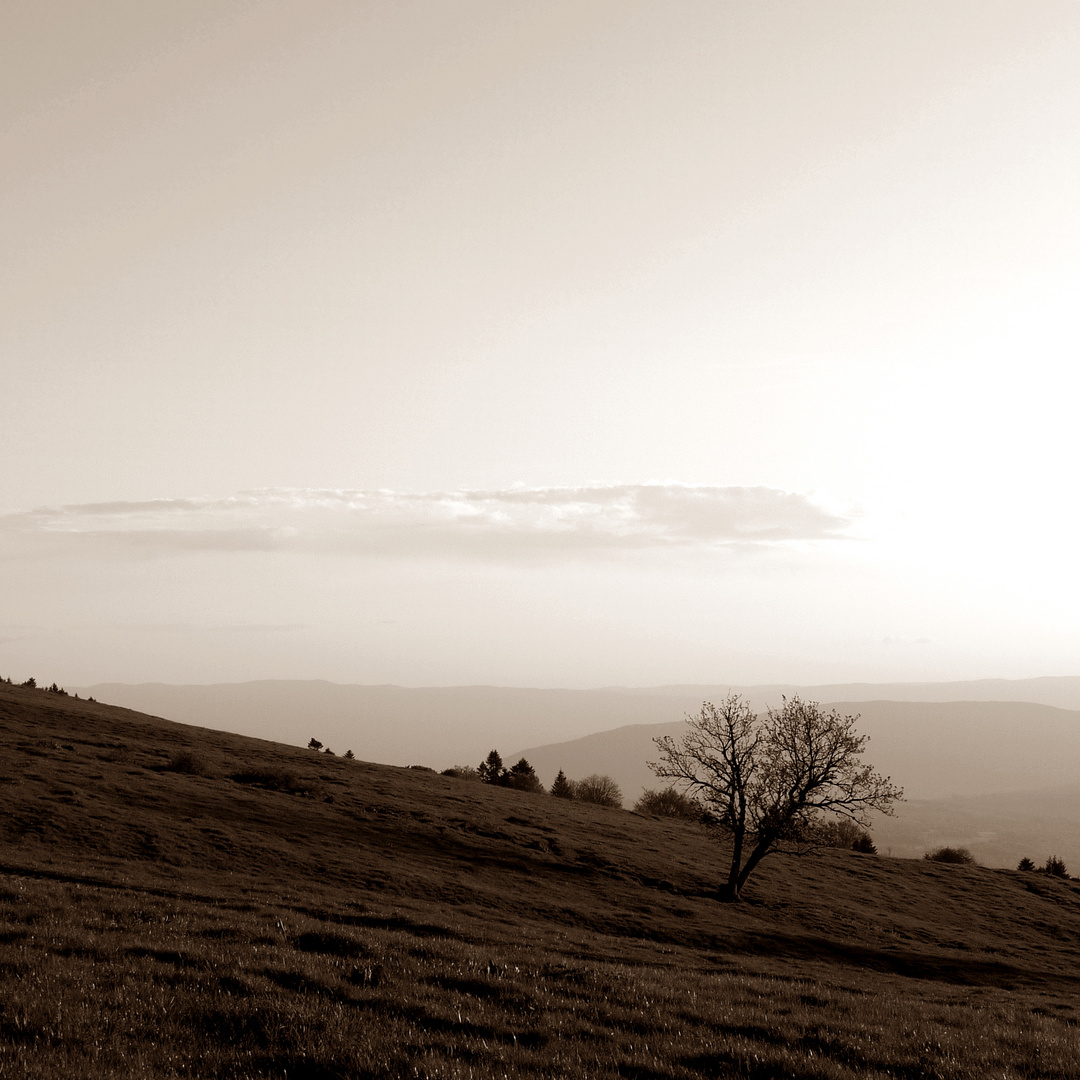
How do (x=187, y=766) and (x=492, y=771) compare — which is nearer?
(x=187, y=766)

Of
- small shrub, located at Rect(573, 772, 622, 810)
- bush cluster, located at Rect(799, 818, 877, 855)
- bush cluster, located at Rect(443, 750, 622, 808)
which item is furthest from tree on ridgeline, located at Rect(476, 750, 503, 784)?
bush cluster, located at Rect(799, 818, 877, 855)

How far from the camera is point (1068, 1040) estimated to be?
47.0 feet

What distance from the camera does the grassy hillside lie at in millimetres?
11266

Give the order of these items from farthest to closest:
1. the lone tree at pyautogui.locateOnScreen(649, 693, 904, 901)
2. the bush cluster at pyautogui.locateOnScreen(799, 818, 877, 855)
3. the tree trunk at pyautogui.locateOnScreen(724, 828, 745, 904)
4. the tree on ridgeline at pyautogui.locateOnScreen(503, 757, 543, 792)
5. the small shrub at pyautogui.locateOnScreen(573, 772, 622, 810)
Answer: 1. the small shrub at pyautogui.locateOnScreen(573, 772, 622, 810)
2. the tree on ridgeline at pyautogui.locateOnScreen(503, 757, 543, 792)
3. the bush cluster at pyautogui.locateOnScreen(799, 818, 877, 855)
4. the lone tree at pyautogui.locateOnScreen(649, 693, 904, 901)
5. the tree trunk at pyautogui.locateOnScreen(724, 828, 745, 904)

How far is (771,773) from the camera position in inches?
2205

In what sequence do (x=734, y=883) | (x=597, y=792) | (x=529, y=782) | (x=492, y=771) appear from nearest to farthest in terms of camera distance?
(x=734, y=883) → (x=529, y=782) → (x=492, y=771) → (x=597, y=792)

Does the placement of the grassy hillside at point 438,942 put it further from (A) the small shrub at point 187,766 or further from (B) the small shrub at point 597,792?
(B) the small shrub at point 597,792

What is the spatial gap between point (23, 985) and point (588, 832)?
192ft

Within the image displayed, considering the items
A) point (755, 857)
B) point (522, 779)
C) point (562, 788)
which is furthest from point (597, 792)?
point (755, 857)

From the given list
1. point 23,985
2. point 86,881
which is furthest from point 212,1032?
point 86,881

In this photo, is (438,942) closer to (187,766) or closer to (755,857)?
(755,857)

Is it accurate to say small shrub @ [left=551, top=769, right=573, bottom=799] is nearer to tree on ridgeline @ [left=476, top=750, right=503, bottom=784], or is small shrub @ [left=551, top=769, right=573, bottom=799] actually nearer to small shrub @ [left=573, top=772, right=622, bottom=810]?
small shrub @ [left=573, top=772, right=622, bottom=810]

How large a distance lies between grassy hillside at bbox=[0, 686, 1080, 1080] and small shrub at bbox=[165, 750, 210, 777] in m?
0.21

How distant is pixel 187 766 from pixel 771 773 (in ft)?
141
